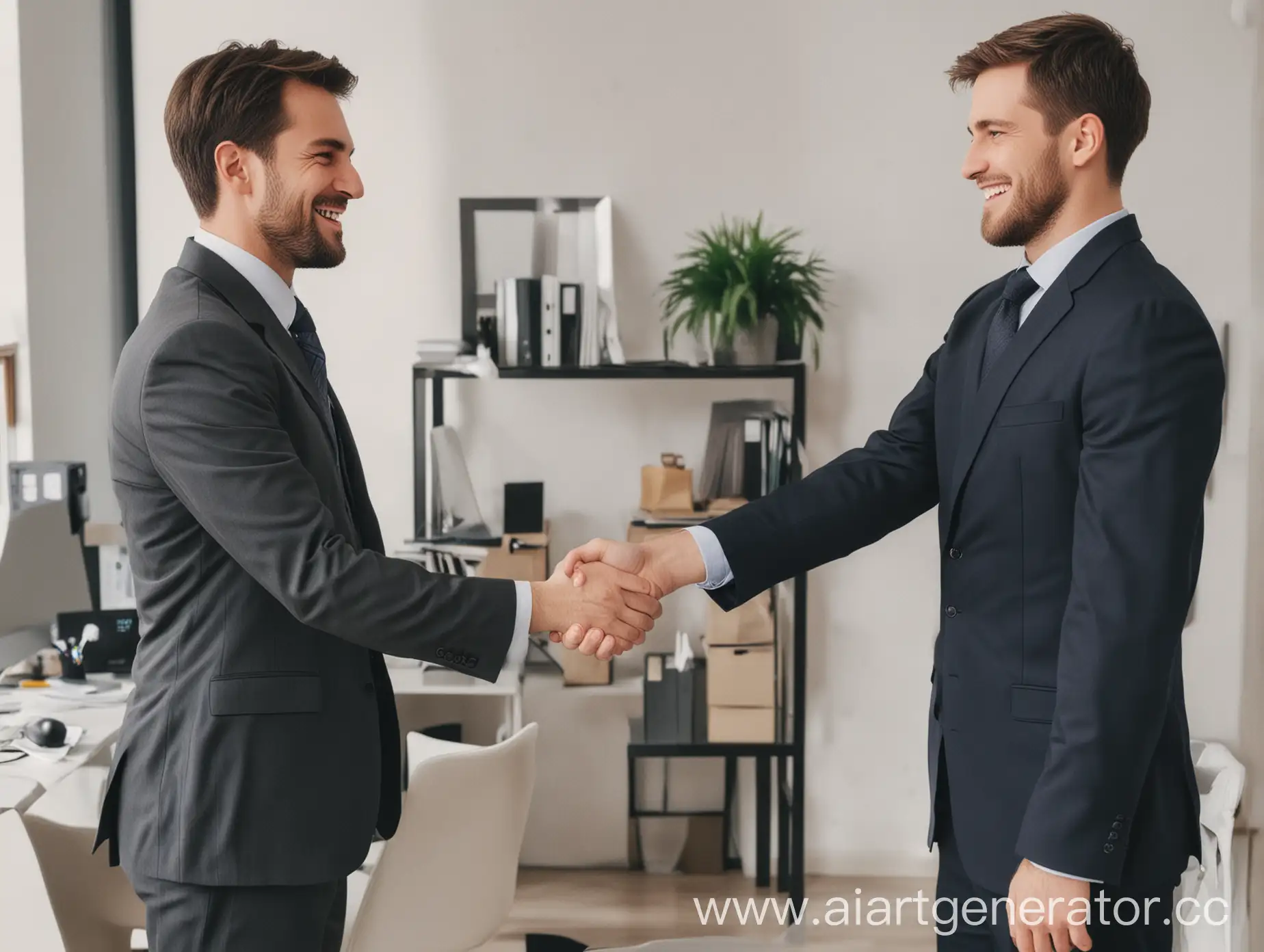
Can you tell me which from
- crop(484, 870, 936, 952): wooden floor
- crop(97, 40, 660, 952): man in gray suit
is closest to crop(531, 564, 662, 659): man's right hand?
crop(97, 40, 660, 952): man in gray suit

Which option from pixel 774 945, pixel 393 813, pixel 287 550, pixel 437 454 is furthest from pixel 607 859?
pixel 287 550

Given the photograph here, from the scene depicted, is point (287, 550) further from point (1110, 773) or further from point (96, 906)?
point (96, 906)

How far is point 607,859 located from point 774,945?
0.67 metres

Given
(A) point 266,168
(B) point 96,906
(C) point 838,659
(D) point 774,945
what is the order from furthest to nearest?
(C) point 838,659
(D) point 774,945
(B) point 96,906
(A) point 266,168

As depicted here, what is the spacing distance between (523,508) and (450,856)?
153cm

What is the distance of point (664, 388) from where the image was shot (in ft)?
12.6

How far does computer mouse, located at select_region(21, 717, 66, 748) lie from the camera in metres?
2.54

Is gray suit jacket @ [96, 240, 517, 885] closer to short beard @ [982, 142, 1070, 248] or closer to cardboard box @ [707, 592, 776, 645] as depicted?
short beard @ [982, 142, 1070, 248]

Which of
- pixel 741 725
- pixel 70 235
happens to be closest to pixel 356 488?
pixel 741 725

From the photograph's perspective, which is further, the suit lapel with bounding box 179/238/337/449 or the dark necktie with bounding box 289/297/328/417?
the dark necktie with bounding box 289/297/328/417

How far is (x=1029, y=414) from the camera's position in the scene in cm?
161

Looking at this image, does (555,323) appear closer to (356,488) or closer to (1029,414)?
(356,488)

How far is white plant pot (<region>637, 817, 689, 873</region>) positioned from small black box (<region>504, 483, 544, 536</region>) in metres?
0.96

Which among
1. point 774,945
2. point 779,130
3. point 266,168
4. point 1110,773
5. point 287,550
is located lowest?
point 774,945
